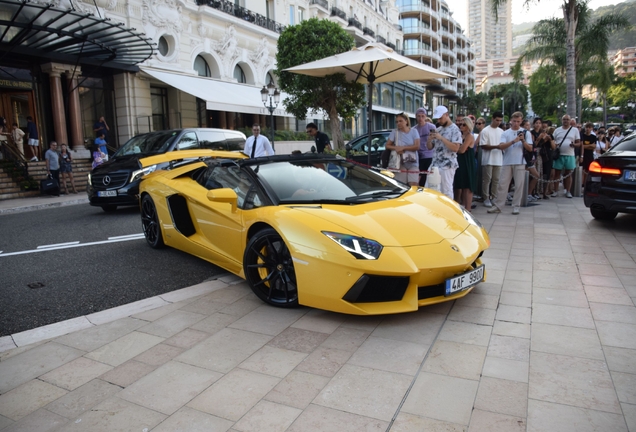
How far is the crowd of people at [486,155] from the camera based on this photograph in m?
7.34

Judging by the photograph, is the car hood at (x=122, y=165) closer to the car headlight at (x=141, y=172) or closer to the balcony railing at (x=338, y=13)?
the car headlight at (x=141, y=172)

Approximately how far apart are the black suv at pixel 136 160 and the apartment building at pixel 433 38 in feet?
156

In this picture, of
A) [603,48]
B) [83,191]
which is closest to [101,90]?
[83,191]

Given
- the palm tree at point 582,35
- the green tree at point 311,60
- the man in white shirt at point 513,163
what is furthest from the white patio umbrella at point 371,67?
the palm tree at point 582,35

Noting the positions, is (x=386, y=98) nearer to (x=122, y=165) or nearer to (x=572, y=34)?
(x=572, y=34)

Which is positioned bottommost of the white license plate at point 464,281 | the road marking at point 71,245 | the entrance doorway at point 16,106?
the road marking at point 71,245

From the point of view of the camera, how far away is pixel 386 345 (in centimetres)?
308

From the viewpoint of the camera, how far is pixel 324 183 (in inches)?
171

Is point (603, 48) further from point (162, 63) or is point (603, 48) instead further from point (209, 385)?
point (209, 385)

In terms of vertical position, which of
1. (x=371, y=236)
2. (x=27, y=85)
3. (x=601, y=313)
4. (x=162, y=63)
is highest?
(x=162, y=63)

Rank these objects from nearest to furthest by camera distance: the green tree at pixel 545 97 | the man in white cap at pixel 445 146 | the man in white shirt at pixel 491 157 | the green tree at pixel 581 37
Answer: the man in white cap at pixel 445 146
the man in white shirt at pixel 491 157
the green tree at pixel 581 37
the green tree at pixel 545 97

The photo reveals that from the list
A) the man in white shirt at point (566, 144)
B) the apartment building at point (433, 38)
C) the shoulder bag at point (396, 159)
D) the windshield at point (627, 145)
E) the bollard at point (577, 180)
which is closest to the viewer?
the windshield at point (627, 145)

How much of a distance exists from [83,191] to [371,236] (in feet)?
48.8

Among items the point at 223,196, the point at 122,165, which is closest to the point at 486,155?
the point at 223,196
